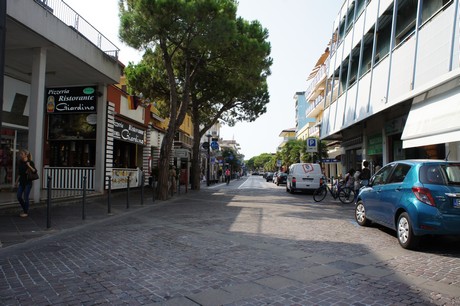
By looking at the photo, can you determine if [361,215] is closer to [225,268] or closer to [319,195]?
[225,268]

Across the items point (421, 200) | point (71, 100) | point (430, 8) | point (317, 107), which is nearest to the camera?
point (421, 200)

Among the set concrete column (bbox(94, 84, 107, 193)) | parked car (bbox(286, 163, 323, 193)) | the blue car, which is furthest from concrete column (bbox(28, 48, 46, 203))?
parked car (bbox(286, 163, 323, 193))

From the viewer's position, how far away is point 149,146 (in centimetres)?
2445

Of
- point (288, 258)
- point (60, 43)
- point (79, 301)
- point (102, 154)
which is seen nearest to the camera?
point (79, 301)

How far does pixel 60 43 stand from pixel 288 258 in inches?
390

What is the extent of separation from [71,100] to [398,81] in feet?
44.0

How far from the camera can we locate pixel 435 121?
10.5 metres

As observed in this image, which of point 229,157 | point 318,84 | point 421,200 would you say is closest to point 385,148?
point 421,200

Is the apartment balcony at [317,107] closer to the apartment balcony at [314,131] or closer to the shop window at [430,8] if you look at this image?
the apartment balcony at [314,131]

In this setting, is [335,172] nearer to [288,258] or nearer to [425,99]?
[425,99]

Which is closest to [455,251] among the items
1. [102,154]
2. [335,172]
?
[102,154]

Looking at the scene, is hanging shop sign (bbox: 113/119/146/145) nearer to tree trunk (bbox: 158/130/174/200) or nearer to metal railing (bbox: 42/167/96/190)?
metal railing (bbox: 42/167/96/190)

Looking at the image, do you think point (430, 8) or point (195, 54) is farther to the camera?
point (195, 54)

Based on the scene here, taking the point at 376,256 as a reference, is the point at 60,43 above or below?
above
